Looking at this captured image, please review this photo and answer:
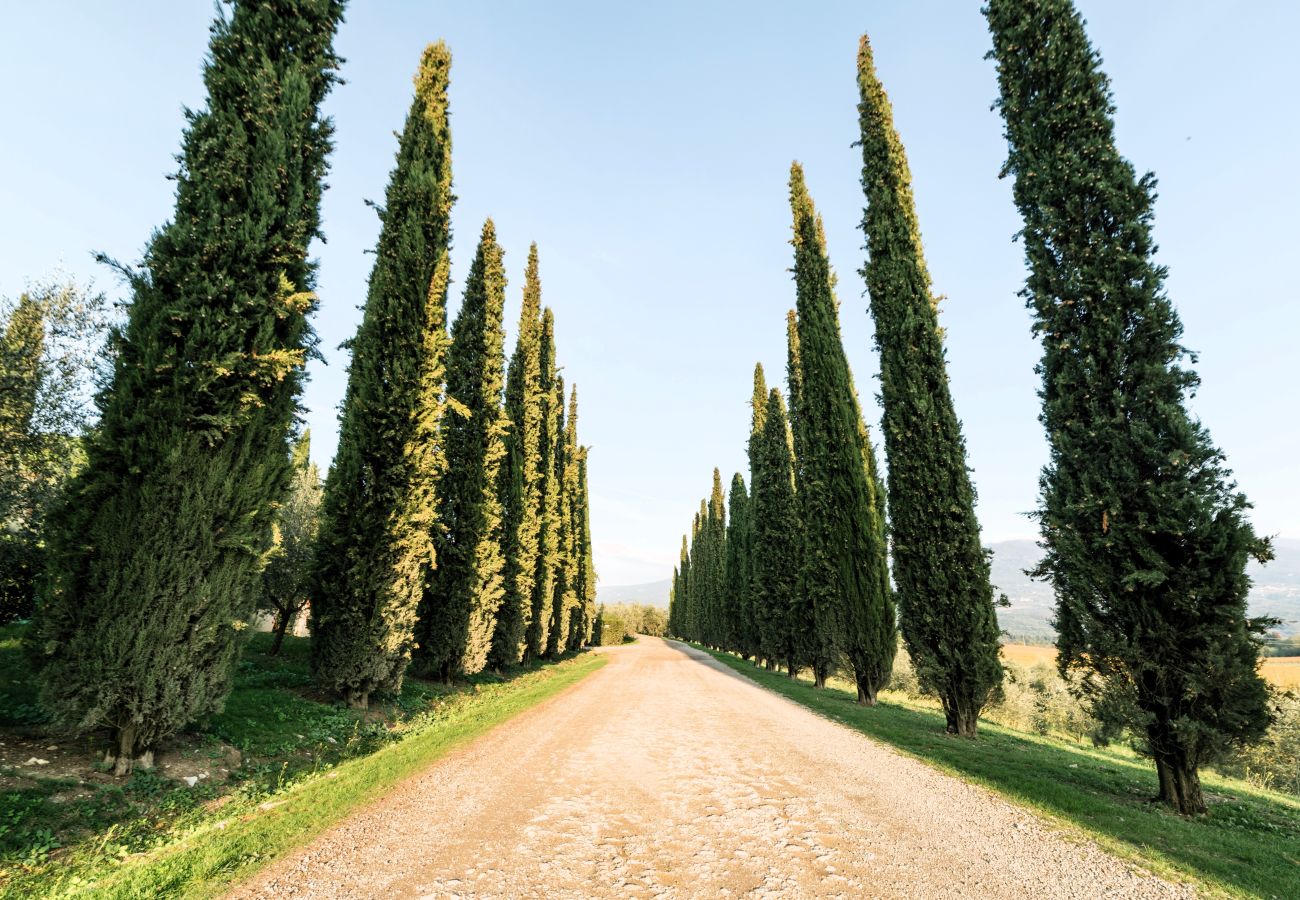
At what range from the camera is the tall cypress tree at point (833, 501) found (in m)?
16.2

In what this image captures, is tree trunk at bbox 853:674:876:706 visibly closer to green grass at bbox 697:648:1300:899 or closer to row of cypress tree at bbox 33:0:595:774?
green grass at bbox 697:648:1300:899

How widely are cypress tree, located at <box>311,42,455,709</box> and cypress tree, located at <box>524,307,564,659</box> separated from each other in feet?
37.0

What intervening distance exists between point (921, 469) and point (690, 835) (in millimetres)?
10267

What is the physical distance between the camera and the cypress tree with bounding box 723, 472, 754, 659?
1468 inches

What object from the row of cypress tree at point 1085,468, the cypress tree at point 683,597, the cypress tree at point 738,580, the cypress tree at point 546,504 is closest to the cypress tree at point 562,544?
the cypress tree at point 546,504

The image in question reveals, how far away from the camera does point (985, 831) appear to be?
5.13m

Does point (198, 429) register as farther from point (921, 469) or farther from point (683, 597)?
point (683, 597)

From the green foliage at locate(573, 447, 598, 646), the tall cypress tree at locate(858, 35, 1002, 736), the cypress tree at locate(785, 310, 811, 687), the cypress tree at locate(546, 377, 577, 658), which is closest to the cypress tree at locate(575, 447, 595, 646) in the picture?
the green foliage at locate(573, 447, 598, 646)

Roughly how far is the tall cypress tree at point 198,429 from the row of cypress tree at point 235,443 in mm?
23

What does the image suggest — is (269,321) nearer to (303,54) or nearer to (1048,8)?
(303,54)

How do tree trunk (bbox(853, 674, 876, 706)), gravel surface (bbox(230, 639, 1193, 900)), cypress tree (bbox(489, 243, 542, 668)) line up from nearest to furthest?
1. gravel surface (bbox(230, 639, 1193, 900))
2. tree trunk (bbox(853, 674, 876, 706))
3. cypress tree (bbox(489, 243, 542, 668))

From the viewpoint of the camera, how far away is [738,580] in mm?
41219

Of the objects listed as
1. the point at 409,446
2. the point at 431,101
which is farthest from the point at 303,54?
the point at 409,446

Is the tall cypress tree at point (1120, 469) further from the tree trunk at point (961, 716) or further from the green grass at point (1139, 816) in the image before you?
the tree trunk at point (961, 716)
